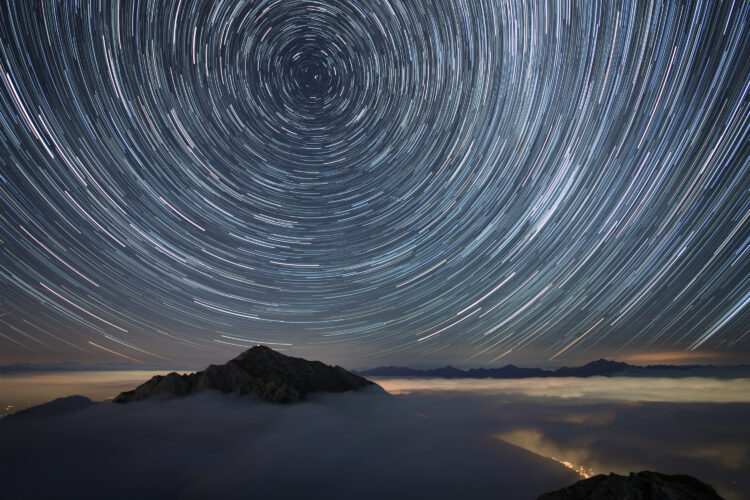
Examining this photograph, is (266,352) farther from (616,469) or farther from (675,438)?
(675,438)

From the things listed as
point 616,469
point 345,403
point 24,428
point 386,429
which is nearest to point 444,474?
point 386,429

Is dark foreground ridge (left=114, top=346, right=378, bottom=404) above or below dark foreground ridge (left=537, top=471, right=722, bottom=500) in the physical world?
above

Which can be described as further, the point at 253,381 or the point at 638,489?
the point at 253,381

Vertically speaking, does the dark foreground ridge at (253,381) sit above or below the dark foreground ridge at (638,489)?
above

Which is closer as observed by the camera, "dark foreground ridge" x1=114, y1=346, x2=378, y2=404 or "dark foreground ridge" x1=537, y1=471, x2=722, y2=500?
"dark foreground ridge" x1=537, y1=471, x2=722, y2=500
